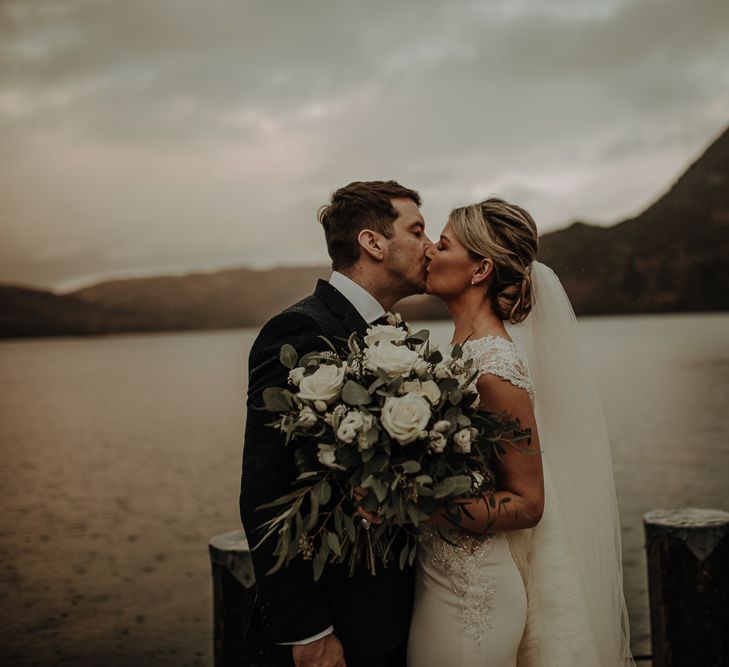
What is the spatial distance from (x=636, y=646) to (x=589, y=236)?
1930cm

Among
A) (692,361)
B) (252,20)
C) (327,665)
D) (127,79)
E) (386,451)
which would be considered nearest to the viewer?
(386,451)

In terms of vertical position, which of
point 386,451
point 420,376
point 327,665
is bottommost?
point 327,665

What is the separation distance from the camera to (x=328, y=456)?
80.7 inches

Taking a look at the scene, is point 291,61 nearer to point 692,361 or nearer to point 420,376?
point 420,376

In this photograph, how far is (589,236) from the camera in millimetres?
24781

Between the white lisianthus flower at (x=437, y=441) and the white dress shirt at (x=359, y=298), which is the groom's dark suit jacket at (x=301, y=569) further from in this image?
the white lisianthus flower at (x=437, y=441)

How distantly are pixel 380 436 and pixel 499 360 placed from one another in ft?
2.41

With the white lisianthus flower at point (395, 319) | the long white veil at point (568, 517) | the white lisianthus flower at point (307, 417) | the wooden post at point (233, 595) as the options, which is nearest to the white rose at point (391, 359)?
the white lisianthus flower at point (307, 417)

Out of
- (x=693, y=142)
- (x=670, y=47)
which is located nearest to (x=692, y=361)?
(x=693, y=142)

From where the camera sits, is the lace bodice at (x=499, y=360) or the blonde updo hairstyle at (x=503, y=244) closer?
the lace bodice at (x=499, y=360)

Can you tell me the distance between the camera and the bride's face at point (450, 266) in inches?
114

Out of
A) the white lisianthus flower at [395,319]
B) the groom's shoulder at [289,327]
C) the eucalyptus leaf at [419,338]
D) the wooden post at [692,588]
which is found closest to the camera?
the eucalyptus leaf at [419,338]

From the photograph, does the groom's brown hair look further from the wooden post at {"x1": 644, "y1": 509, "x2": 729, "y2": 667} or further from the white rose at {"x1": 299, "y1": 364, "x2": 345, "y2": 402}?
the wooden post at {"x1": 644, "y1": 509, "x2": 729, "y2": 667}

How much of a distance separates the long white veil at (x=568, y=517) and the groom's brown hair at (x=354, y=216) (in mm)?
696
